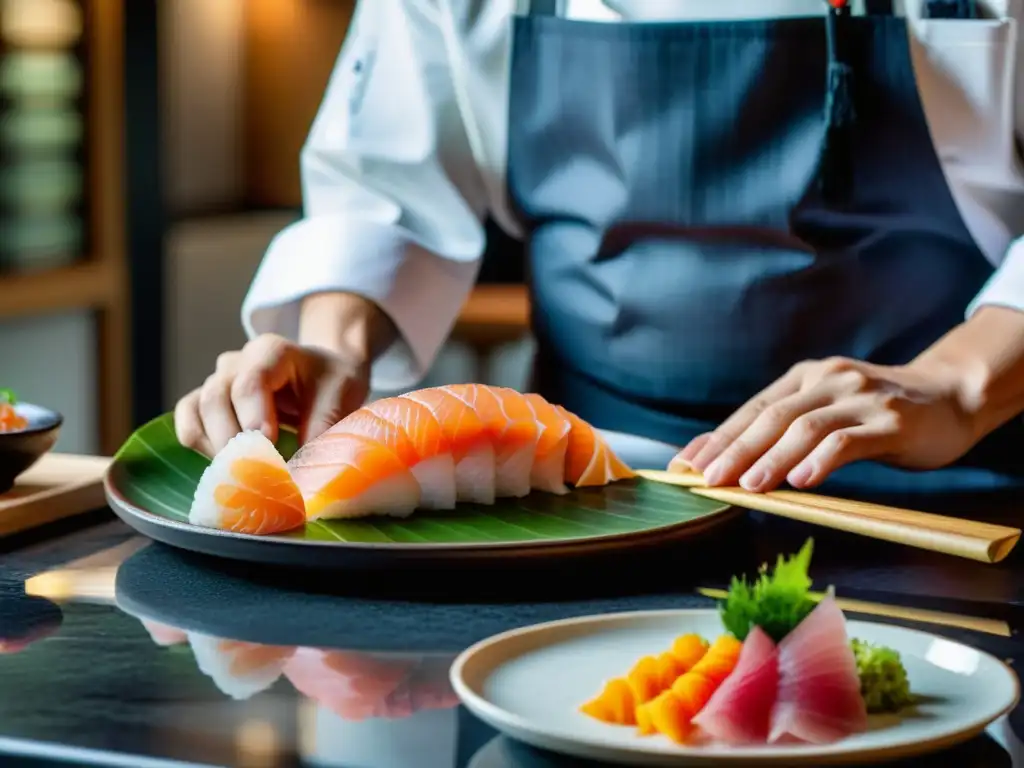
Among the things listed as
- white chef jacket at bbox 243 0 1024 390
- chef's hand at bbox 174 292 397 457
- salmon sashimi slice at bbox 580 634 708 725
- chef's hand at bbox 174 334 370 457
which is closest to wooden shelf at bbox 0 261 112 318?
white chef jacket at bbox 243 0 1024 390

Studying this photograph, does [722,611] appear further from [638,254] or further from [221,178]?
[221,178]

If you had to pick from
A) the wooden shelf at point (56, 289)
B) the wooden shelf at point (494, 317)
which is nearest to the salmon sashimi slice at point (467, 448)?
the wooden shelf at point (56, 289)

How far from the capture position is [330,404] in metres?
1.67

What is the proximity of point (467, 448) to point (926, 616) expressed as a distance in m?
0.43

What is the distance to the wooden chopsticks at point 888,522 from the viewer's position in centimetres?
118

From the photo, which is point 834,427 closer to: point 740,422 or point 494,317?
point 740,422

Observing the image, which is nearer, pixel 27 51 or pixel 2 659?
pixel 2 659

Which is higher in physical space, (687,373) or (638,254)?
(638,254)

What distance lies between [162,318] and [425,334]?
2.27 meters

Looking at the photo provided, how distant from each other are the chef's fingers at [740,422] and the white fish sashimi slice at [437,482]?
244 millimetres

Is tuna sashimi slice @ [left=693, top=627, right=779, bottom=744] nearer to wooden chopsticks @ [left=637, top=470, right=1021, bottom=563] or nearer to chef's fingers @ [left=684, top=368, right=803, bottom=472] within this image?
wooden chopsticks @ [left=637, top=470, right=1021, bottom=563]

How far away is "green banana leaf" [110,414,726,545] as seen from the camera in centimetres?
128

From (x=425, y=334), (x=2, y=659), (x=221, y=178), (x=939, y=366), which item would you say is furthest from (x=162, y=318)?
(x=2, y=659)

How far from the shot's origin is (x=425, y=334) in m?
2.05
